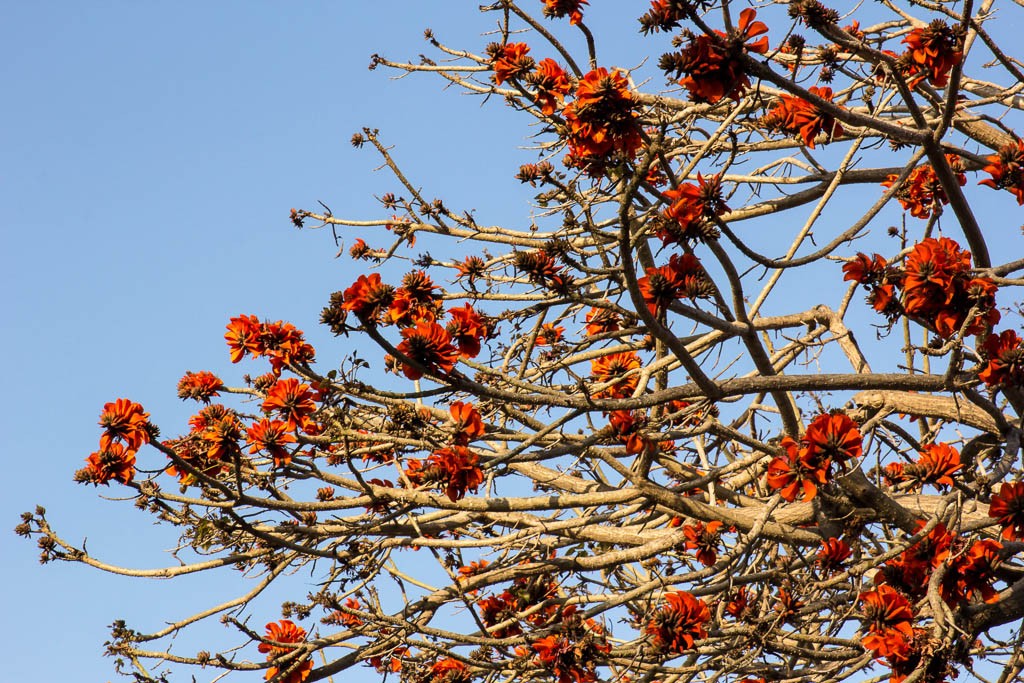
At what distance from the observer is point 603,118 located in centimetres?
321

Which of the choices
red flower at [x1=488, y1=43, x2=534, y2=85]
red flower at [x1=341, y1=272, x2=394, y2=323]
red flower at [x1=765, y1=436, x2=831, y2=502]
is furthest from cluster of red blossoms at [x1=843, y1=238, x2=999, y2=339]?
red flower at [x1=341, y1=272, x2=394, y2=323]

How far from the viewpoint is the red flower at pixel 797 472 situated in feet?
13.1

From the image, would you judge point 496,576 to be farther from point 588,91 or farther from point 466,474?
point 588,91

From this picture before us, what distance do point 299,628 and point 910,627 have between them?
2862mm

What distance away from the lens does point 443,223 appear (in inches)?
216

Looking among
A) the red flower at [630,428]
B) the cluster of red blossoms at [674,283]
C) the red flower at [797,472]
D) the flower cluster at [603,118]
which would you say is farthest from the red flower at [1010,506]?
the flower cluster at [603,118]

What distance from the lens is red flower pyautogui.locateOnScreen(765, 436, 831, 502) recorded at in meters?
3.99

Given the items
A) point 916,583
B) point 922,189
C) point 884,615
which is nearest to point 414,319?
point 884,615

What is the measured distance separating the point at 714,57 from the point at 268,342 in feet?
6.64

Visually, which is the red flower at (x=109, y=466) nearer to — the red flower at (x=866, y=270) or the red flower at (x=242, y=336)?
the red flower at (x=242, y=336)

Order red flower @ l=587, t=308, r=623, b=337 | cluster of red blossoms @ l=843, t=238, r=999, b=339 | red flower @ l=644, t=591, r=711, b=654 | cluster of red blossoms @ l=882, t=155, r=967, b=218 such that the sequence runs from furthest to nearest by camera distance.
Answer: cluster of red blossoms @ l=882, t=155, r=967, b=218 → red flower @ l=587, t=308, r=623, b=337 → red flower @ l=644, t=591, r=711, b=654 → cluster of red blossoms @ l=843, t=238, r=999, b=339

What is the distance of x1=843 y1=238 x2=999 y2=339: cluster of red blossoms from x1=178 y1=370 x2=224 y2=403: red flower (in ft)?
10.1

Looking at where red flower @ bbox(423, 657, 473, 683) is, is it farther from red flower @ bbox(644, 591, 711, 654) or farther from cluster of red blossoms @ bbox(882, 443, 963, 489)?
cluster of red blossoms @ bbox(882, 443, 963, 489)

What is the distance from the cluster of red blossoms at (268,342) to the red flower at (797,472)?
194 cm
